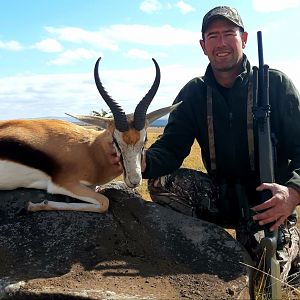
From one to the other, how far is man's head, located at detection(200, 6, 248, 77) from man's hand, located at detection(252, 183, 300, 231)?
5.94 ft

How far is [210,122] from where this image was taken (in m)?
5.13

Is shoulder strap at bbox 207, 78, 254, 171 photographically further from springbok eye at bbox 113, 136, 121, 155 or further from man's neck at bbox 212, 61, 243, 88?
springbok eye at bbox 113, 136, 121, 155

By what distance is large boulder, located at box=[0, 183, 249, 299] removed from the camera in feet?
11.3

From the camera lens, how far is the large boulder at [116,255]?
11.3 feet

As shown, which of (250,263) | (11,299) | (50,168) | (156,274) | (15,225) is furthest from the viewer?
(50,168)

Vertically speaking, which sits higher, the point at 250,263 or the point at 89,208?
the point at 89,208

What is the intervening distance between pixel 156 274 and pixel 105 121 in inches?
84.1

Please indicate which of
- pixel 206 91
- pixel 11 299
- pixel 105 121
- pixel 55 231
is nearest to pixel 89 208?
pixel 55 231

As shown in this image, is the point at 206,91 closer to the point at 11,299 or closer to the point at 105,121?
the point at 105,121

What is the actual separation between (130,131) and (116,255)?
1.33 m

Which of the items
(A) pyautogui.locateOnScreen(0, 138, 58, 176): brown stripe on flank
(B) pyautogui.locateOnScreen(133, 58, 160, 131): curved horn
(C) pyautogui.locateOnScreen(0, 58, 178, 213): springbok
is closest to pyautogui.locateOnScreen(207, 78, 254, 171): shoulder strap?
(C) pyautogui.locateOnScreen(0, 58, 178, 213): springbok

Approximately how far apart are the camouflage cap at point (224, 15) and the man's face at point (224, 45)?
47 mm

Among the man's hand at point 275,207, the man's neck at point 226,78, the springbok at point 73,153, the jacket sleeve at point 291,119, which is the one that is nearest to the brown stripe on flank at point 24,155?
the springbok at point 73,153

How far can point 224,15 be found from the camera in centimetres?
517
